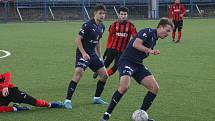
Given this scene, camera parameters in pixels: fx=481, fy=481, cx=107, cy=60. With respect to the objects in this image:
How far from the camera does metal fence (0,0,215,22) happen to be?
138 ft

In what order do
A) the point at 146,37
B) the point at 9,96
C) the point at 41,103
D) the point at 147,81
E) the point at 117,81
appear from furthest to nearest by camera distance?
the point at 117,81
the point at 41,103
the point at 9,96
the point at 147,81
the point at 146,37

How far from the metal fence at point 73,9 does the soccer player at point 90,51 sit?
108 ft

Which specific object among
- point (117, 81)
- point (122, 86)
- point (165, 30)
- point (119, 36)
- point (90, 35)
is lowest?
point (117, 81)

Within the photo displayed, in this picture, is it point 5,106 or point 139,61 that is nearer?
point 139,61

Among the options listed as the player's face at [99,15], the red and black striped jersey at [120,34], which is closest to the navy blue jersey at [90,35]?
the player's face at [99,15]

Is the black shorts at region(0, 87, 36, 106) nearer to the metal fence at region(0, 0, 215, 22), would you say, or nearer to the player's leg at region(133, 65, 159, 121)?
the player's leg at region(133, 65, 159, 121)

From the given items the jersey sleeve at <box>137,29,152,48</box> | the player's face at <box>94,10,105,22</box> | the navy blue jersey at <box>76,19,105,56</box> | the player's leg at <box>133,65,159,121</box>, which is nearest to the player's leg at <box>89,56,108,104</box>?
the navy blue jersey at <box>76,19,105,56</box>

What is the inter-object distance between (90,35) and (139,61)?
5.20 feet

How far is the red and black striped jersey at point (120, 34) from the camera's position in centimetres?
1121

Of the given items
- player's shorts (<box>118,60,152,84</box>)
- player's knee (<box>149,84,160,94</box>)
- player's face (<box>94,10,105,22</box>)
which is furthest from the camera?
player's face (<box>94,10,105,22</box>)

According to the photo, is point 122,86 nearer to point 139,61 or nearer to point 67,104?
point 139,61

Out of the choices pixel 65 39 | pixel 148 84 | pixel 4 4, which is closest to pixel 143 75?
pixel 148 84

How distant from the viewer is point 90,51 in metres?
9.05

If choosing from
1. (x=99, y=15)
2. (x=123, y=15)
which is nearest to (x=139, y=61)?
(x=99, y=15)
